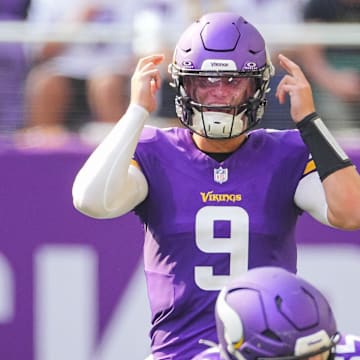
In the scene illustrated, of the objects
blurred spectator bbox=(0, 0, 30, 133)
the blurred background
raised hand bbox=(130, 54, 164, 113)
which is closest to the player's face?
raised hand bbox=(130, 54, 164, 113)

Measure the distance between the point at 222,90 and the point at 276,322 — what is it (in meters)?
1.06

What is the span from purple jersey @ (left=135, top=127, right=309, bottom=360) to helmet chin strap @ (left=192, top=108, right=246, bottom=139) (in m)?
0.09

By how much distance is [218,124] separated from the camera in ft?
12.0

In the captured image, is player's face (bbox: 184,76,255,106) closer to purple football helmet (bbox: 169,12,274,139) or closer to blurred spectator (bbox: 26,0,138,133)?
purple football helmet (bbox: 169,12,274,139)

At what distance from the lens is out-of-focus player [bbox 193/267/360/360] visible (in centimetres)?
281

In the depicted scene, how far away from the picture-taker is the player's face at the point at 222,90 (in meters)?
3.70

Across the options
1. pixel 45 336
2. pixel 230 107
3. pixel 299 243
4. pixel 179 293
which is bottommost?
pixel 45 336

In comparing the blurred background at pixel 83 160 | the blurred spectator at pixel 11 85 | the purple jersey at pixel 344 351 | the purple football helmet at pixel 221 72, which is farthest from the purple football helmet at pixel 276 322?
the blurred spectator at pixel 11 85

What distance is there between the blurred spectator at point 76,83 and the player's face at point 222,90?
6.06 ft

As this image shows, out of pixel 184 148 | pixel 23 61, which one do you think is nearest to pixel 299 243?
pixel 23 61

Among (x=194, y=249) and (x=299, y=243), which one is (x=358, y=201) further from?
(x=299, y=243)

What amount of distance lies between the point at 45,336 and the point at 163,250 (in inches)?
78.8

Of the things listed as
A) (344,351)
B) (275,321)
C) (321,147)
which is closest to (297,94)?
(321,147)

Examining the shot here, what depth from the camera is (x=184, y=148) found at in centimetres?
378
